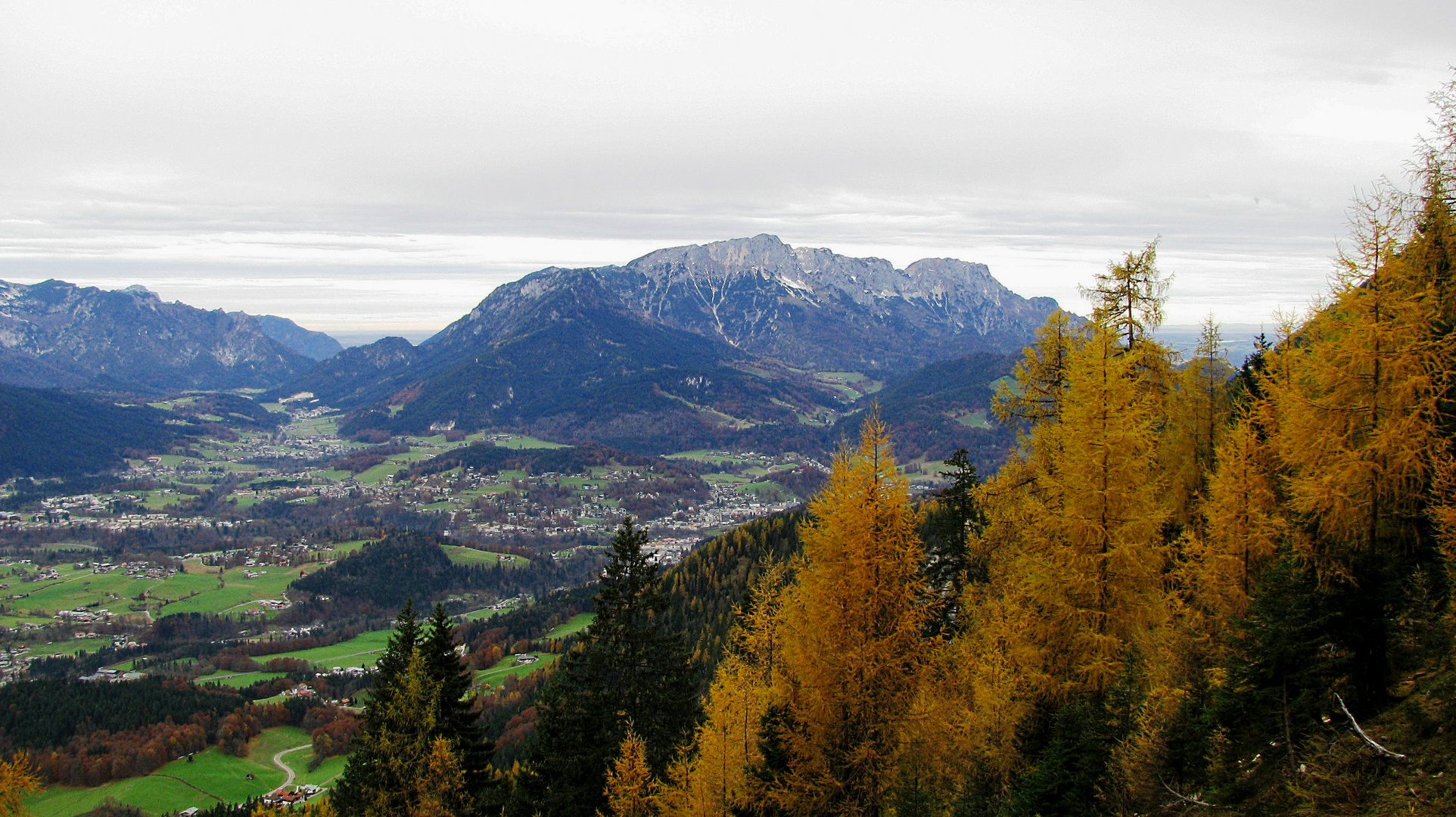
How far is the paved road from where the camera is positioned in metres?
95.0

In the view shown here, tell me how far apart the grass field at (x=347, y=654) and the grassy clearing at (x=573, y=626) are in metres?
32.2

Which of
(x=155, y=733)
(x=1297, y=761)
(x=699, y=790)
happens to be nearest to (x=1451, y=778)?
(x=1297, y=761)

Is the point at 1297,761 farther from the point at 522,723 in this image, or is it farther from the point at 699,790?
the point at 522,723

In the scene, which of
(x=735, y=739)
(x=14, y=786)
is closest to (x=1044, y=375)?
(x=735, y=739)

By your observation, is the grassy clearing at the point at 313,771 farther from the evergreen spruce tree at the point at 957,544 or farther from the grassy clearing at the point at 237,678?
the evergreen spruce tree at the point at 957,544

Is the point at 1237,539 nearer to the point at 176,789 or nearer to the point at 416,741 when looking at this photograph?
the point at 416,741

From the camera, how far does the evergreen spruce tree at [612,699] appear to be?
88.3 ft

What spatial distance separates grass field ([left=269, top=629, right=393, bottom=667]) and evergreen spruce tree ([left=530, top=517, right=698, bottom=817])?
127 metres

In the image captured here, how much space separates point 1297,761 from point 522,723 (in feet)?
271

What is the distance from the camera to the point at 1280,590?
1540 cm

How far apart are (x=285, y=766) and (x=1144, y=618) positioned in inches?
4534

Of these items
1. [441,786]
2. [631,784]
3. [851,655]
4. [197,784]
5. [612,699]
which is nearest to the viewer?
[851,655]

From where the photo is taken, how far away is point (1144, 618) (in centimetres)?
1750

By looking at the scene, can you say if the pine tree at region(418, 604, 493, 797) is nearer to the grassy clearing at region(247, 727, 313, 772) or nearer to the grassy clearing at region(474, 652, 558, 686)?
the grassy clearing at region(474, 652, 558, 686)
